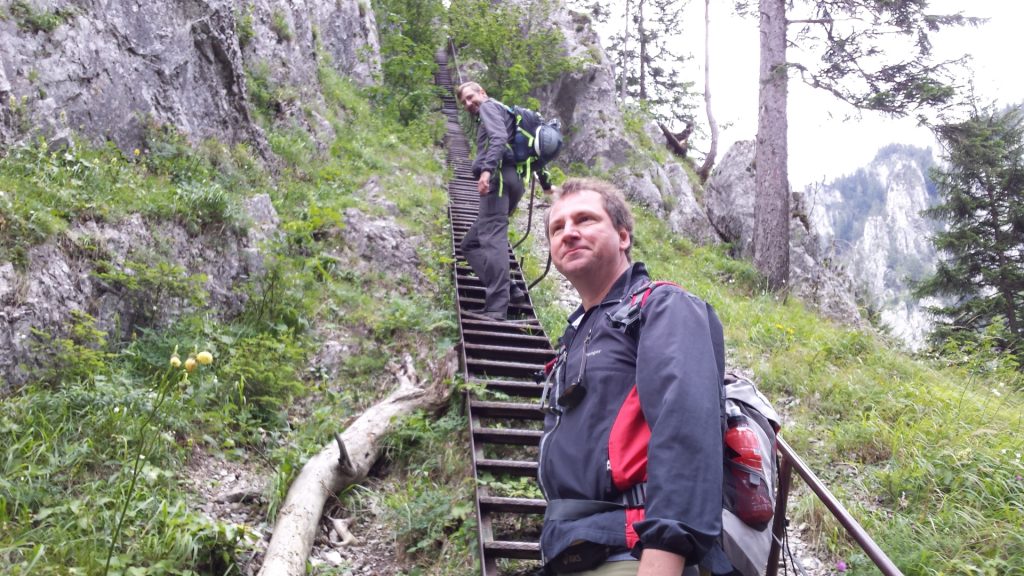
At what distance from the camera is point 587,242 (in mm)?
2357

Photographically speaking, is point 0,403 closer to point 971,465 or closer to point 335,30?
point 971,465

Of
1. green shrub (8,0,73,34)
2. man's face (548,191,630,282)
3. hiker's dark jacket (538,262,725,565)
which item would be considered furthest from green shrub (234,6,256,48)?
hiker's dark jacket (538,262,725,565)

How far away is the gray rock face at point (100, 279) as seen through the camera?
14.2 ft

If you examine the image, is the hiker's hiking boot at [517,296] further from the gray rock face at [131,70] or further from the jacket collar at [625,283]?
the jacket collar at [625,283]

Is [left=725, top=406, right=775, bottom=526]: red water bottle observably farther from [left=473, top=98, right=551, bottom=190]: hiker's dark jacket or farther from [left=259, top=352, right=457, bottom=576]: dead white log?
[left=473, top=98, right=551, bottom=190]: hiker's dark jacket

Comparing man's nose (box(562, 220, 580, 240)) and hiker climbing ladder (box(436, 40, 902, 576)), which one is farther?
hiker climbing ladder (box(436, 40, 902, 576))

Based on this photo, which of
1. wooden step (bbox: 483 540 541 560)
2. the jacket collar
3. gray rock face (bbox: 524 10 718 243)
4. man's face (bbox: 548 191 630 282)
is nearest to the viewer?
the jacket collar

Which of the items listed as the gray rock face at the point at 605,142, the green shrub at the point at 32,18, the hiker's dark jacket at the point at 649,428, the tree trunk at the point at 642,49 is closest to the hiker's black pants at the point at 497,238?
the green shrub at the point at 32,18

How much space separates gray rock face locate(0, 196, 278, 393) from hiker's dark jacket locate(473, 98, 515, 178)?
2744mm

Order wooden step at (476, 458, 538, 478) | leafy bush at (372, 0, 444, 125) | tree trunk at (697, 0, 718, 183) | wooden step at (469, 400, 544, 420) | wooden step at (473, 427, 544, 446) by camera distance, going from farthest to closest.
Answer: tree trunk at (697, 0, 718, 183) < leafy bush at (372, 0, 444, 125) < wooden step at (469, 400, 544, 420) < wooden step at (473, 427, 544, 446) < wooden step at (476, 458, 538, 478)

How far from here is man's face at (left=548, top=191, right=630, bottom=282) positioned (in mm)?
2346

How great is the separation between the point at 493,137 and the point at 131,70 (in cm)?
440

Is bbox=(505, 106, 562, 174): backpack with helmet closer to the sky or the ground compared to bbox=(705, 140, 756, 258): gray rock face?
closer to the sky

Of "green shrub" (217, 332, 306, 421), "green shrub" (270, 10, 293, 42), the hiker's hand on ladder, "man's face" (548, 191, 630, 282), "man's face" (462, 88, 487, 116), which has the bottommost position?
"green shrub" (217, 332, 306, 421)
